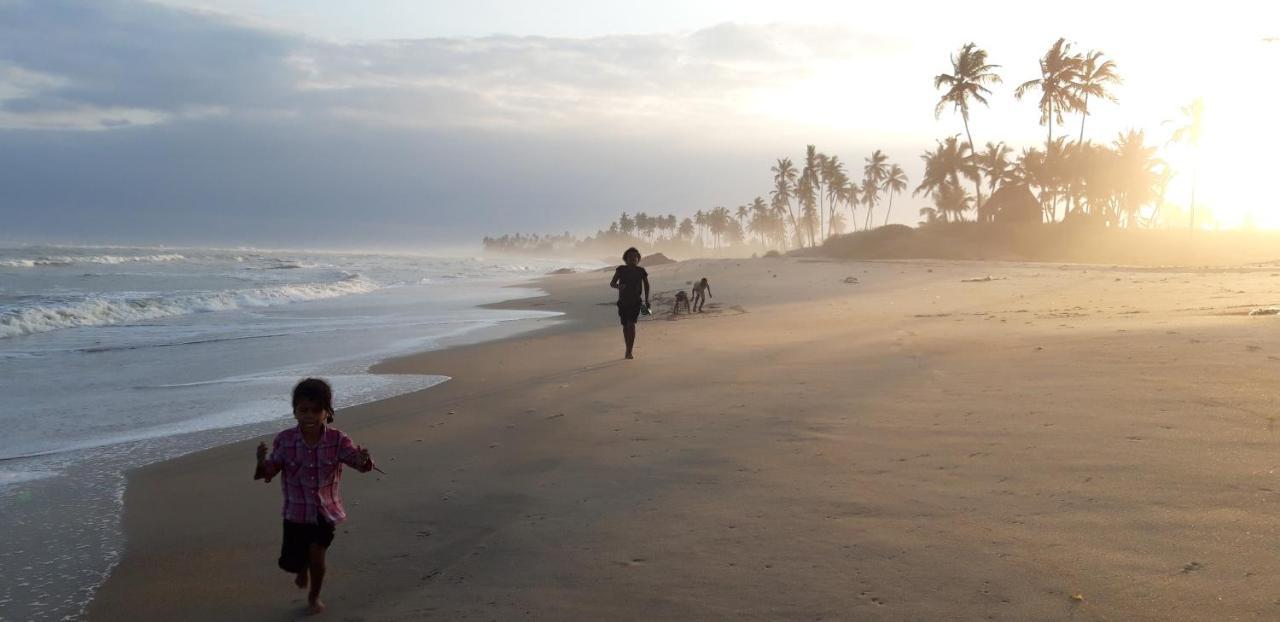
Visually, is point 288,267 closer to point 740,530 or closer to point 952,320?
point 952,320

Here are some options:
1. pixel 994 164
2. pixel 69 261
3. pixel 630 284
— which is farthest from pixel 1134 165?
pixel 69 261

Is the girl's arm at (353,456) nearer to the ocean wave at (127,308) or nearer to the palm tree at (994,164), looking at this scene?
the ocean wave at (127,308)

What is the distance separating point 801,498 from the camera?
15.9 ft

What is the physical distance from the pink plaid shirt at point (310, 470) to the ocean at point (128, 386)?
1.24m

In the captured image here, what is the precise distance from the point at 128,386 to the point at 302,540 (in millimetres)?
9161

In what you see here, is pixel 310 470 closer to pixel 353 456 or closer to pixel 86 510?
pixel 353 456

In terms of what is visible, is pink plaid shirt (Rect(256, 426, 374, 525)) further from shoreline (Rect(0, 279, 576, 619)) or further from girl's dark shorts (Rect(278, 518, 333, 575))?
shoreline (Rect(0, 279, 576, 619))

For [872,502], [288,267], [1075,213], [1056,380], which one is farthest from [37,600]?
[288,267]

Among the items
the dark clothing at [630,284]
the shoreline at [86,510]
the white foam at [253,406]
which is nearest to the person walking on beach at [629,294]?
the dark clothing at [630,284]

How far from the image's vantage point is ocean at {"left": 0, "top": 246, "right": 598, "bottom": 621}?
4.96 meters

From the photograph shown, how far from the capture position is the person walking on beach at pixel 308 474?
3.99 metres

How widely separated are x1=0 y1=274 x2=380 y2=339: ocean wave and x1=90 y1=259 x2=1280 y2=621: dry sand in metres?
16.8

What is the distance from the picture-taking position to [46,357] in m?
14.7

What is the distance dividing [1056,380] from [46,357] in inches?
658
